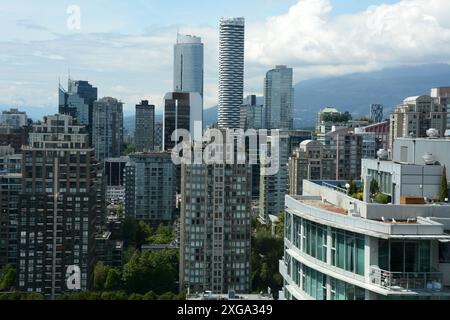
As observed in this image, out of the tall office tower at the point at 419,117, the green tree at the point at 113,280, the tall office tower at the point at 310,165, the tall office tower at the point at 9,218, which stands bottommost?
the green tree at the point at 113,280

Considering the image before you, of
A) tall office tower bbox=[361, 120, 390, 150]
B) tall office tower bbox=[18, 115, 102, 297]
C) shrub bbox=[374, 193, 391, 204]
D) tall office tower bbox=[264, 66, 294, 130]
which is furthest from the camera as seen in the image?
tall office tower bbox=[264, 66, 294, 130]

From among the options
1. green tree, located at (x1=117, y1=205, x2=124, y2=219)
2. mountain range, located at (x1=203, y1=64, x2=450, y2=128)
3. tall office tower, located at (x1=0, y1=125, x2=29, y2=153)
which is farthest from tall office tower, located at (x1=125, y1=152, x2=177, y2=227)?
mountain range, located at (x1=203, y1=64, x2=450, y2=128)

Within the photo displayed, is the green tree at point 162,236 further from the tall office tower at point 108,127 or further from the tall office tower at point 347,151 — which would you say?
the tall office tower at point 108,127

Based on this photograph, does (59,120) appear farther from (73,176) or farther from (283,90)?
(283,90)

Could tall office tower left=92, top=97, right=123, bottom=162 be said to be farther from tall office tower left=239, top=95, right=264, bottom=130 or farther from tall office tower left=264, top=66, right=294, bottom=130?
tall office tower left=264, top=66, right=294, bottom=130

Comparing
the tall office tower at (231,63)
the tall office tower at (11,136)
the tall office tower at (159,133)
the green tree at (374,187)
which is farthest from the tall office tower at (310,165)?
the tall office tower at (231,63)

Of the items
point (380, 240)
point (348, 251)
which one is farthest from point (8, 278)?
point (380, 240)
